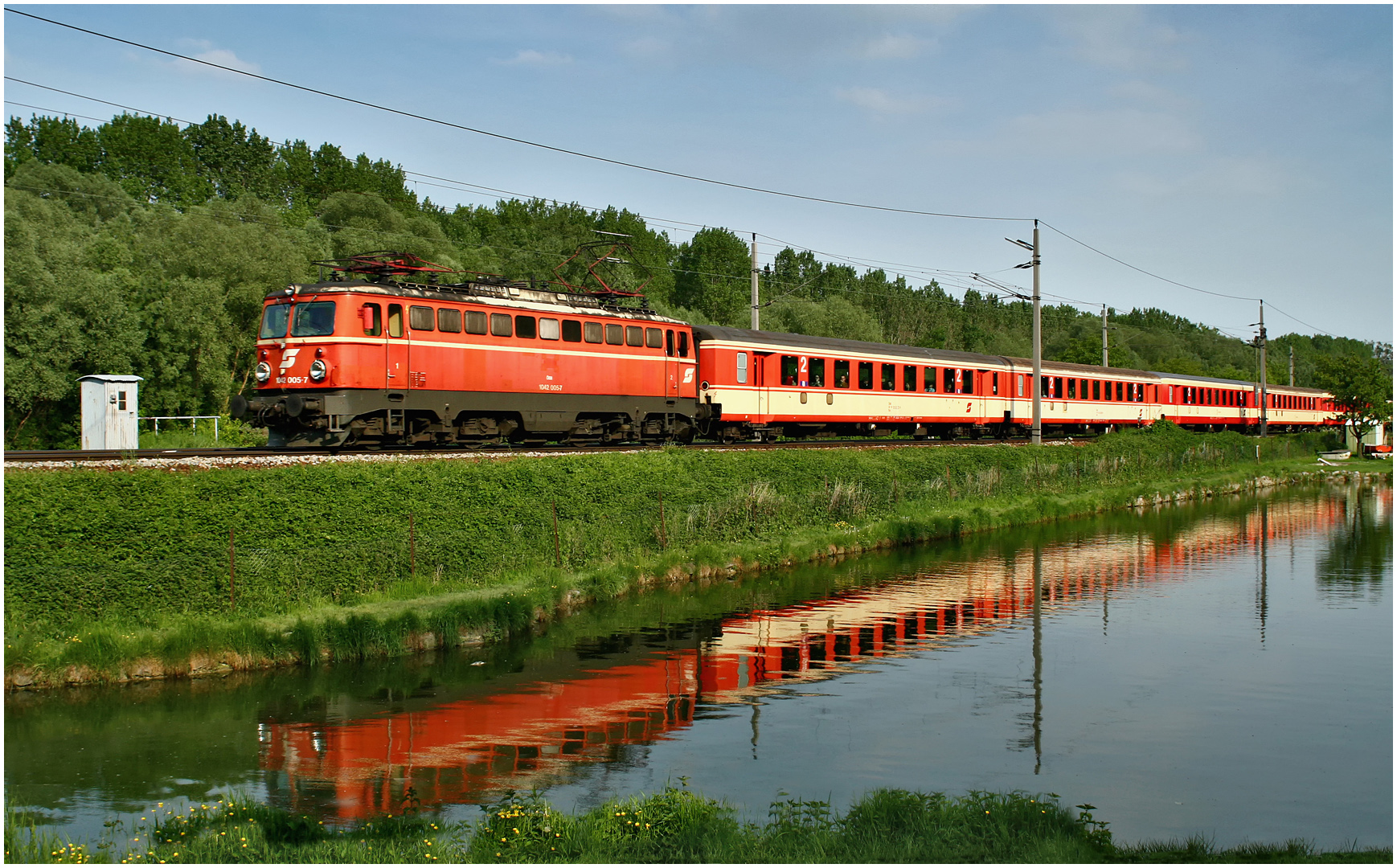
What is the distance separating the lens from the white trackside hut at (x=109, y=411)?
33.2 m

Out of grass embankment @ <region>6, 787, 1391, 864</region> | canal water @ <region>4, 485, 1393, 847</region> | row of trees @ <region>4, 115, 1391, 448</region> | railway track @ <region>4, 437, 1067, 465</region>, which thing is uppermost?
row of trees @ <region>4, 115, 1391, 448</region>

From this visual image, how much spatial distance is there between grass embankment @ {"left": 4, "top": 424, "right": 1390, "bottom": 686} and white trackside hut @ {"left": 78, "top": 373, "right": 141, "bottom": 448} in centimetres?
1742

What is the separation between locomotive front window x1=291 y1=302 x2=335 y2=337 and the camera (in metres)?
24.0

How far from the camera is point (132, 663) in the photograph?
15.4 meters

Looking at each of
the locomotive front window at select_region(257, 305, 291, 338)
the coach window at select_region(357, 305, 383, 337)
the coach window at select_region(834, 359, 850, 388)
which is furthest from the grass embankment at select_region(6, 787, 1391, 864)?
the coach window at select_region(834, 359, 850, 388)

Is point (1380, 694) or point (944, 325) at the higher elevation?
point (944, 325)

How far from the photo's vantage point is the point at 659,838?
9.79 meters

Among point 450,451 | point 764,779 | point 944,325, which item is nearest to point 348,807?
point 764,779

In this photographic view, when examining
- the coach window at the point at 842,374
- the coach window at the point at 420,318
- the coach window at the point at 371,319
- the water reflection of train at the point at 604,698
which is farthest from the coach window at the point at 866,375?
the coach window at the point at 371,319

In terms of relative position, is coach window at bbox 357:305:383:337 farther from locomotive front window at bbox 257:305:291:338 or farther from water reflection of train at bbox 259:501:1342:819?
water reflection of train at bbox 259:501:1342:819

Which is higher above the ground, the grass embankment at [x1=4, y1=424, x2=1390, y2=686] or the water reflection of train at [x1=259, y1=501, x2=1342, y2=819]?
the grass embankment at [x1=4, y1=424, x2=1390, y2=686]

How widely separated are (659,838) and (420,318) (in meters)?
17.9

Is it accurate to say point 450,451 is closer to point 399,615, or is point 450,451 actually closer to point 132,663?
point 399,615

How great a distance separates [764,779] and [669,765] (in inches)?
46.5
